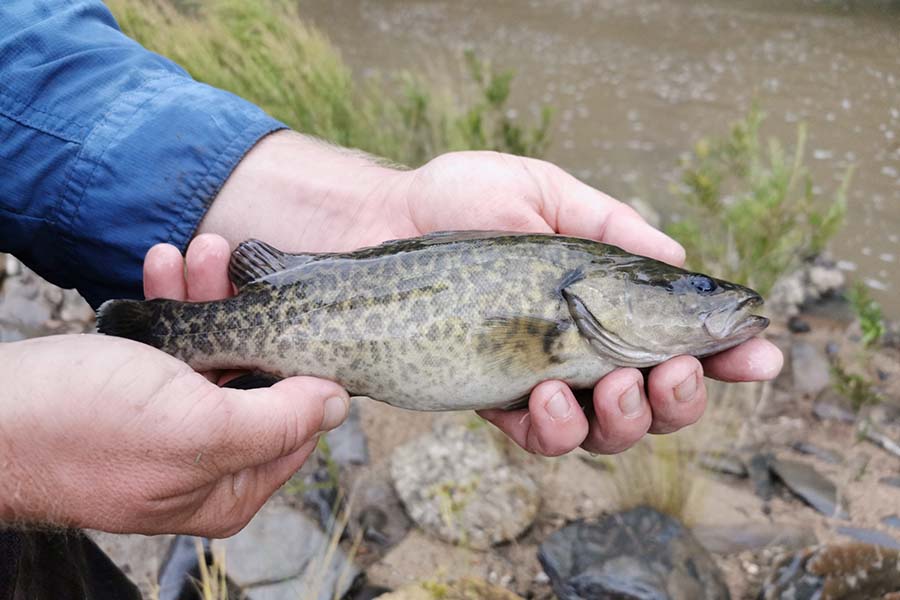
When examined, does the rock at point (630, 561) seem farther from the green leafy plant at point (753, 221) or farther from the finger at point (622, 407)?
the green leafy plant at point (753, 221)

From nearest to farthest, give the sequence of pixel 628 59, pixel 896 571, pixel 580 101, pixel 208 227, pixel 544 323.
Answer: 1. pixel 544 323
2. pixel 208 227
3. pixel 896 571
4. pixel 580 101
5. pixel 628 59

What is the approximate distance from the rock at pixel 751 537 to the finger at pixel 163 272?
3521 millimetres

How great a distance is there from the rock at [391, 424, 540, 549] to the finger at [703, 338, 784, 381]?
2072 mm

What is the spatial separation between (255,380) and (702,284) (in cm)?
183

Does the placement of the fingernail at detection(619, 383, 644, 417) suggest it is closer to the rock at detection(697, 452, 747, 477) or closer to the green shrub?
the rock at detection(697, 452, 747, 477)

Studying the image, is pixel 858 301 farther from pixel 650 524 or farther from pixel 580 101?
pixel 580 101

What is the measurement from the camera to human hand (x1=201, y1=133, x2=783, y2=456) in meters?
2.99

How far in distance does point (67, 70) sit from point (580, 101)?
11.1 meters

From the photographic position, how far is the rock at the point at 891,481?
5.60 m

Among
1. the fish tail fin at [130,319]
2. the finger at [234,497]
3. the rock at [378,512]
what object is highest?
the fish tail fin at [130,319]

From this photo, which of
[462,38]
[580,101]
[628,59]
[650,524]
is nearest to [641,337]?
[650,524]

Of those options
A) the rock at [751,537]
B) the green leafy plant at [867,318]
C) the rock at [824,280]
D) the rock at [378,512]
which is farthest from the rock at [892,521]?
the rock at [824,280]

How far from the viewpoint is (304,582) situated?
448cm

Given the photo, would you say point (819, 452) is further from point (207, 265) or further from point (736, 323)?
point (207, 265)
